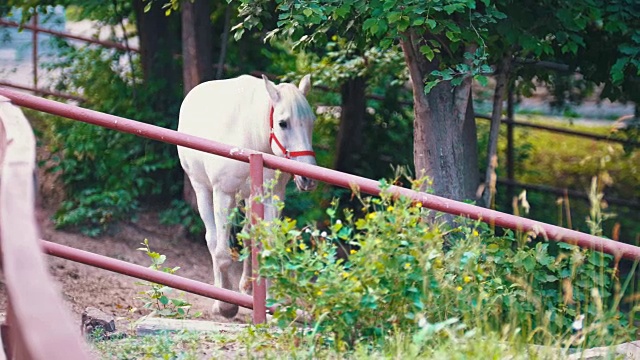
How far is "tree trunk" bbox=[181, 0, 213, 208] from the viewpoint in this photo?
8781 millimetres

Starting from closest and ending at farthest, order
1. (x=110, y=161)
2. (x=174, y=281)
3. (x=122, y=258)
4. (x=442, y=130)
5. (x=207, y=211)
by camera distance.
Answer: (x=174, y=281) < (x=442, y=130) < (x=207, y=211) < (x=122, y=258) < (x=110, y=161)

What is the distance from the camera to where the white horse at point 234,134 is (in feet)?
18.9

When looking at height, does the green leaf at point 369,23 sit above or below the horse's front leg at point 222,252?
above

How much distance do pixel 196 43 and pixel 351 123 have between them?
1.75 metres

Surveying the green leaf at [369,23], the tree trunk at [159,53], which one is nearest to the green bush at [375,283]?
the green leaf at [369,23]

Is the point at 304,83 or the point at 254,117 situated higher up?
the point at 304,83

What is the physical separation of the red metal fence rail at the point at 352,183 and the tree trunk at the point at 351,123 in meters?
5.23

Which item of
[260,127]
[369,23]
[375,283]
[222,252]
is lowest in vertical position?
[222,252]

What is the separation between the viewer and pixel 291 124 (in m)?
5.75

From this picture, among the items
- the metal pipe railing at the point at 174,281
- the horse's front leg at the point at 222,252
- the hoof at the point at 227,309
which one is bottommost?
the hoof at the point at 227,309

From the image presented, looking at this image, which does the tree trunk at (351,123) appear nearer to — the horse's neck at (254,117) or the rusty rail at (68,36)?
the rusty rail at (68,36)

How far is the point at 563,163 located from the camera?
11.0 metres

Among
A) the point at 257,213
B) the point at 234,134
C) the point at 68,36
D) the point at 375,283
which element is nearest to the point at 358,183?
the point at 257,213

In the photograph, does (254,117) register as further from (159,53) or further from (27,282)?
(27,282)
